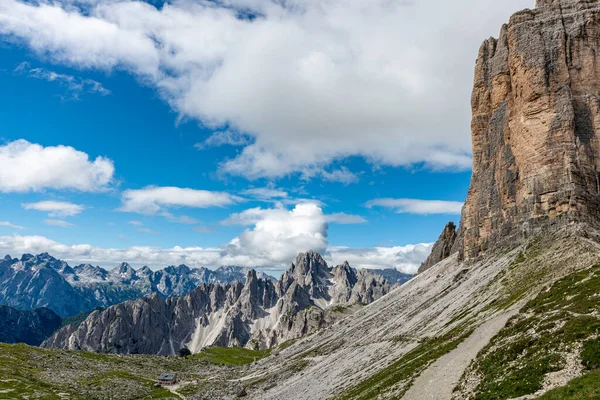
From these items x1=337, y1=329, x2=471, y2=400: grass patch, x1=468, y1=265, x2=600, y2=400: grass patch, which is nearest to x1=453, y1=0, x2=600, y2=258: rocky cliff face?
x1=468, y1=265, x2=600, y2=400: grass patch

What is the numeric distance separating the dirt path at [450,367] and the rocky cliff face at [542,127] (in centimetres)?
4418

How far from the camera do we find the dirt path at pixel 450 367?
36.5 meters

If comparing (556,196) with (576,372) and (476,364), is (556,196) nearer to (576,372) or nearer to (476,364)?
(476,364)

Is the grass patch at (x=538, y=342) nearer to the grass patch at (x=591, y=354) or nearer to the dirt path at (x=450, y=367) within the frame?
the grass patch at (x=591, y=354)

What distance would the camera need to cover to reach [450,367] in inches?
1626

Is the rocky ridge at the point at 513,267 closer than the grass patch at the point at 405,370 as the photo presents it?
Yes

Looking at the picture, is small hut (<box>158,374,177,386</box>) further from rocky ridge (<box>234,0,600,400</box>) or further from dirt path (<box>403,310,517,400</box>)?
dirt path (<box>403,310,517,400</box>)

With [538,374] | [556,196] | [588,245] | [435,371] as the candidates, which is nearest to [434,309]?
[588,245]

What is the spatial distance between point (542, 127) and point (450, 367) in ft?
243

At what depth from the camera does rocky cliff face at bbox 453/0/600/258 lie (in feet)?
274

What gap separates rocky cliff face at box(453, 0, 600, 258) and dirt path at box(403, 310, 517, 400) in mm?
44178

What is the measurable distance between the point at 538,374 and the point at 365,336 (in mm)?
64666

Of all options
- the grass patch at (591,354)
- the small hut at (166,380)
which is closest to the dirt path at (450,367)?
the grass patch at (591,354)

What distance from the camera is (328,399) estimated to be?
55.2 m
